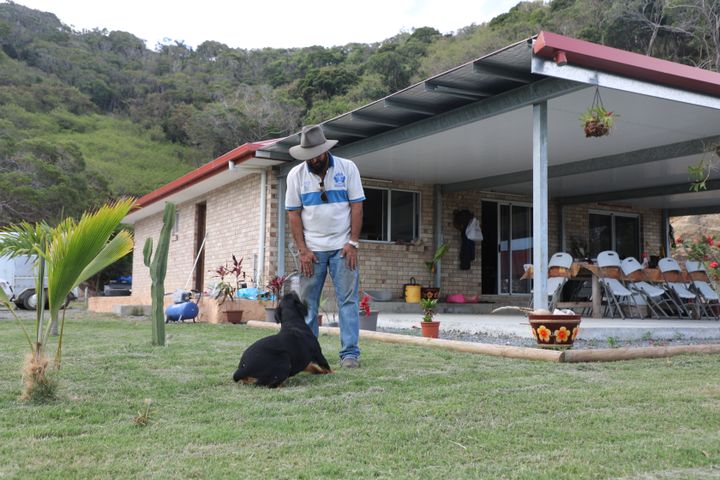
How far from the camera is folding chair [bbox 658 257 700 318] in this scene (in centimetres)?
1049

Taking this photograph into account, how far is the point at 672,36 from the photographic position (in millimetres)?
28719

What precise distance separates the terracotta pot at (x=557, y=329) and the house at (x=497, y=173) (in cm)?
104

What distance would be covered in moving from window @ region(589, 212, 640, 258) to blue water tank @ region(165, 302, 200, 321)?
9048 millimetres

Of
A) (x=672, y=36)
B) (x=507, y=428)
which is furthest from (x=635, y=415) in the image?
(x=672, y=36)

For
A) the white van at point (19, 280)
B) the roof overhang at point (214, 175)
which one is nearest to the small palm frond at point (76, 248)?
the roof overhang at point (214, 175)

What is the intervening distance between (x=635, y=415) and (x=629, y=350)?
249cm

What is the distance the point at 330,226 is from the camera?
15.1 feet

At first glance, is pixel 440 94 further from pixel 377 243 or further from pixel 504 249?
pixel 504 249

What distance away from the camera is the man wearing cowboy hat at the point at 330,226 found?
15.1 ft

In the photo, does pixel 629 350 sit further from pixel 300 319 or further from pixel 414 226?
pixel 414 226

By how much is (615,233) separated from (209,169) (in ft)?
30.8

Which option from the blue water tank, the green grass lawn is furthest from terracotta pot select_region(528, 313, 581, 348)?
the blue water tank

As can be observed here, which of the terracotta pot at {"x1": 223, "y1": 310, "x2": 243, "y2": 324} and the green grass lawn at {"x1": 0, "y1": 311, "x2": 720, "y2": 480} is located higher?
the terracotta pot at {"x1": 223, "y1": 310, "x2": 243, "y2": 324}

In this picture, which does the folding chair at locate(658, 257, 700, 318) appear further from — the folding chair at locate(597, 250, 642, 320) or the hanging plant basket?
the hanging plant basket
